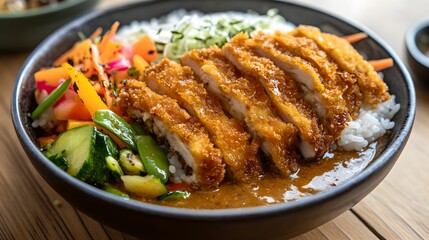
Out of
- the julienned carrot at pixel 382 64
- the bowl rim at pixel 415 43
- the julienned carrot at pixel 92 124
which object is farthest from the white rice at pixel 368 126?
the julienned carrot at pixel 92 124

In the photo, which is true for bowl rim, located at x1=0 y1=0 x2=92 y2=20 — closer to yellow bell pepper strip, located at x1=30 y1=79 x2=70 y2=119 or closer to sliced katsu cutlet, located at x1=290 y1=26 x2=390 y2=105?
yellow bell pepper strip, located at x1=30 y1=79 x2=70 y2=119

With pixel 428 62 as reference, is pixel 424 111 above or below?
below

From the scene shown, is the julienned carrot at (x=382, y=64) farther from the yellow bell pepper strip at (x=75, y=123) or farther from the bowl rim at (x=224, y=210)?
the yellow bell pepper strip at (x=75, y=123)

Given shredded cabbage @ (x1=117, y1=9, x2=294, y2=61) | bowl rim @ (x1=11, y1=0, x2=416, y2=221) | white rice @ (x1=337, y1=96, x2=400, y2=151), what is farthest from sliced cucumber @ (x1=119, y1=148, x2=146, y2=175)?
white rice @ (x1=337, y1=96, x2=400, y2=151)

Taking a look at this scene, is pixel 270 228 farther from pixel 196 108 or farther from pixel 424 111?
pixel 424 111

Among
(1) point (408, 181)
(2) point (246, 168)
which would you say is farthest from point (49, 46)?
(1) point (408, 181)
